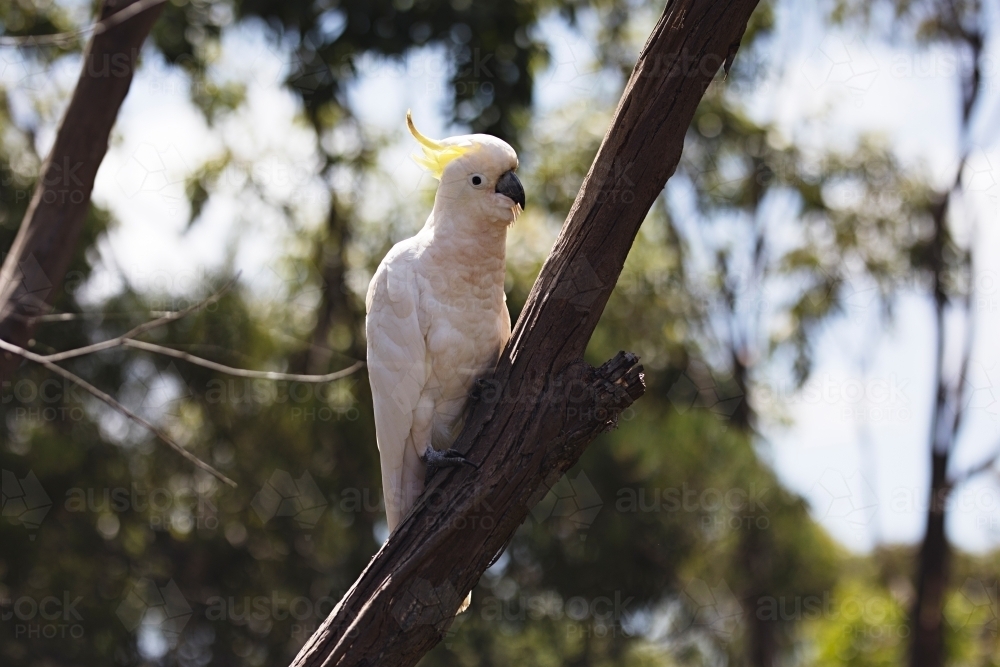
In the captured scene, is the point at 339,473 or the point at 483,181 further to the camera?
the point at 339,473

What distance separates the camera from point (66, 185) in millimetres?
2879

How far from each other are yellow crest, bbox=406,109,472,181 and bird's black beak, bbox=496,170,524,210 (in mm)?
123

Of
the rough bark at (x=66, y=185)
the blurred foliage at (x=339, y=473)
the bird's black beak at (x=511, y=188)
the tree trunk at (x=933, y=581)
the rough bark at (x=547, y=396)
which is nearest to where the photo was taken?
the rough bark at (x=547, y=396)

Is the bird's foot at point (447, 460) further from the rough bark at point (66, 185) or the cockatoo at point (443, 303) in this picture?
the rough bark at point (66, 185)

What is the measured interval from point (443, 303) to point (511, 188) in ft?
1.14

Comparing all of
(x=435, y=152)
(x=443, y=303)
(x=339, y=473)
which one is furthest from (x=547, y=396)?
(x=339, y=473)

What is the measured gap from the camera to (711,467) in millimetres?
6121

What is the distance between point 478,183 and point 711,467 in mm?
4292

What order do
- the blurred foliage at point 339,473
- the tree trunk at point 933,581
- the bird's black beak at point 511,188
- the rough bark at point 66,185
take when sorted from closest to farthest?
the bird's black beak at point 511,188, the rough bark at point 66,185, the blurred foliage at point 339,473, the tree trunk at point 933,581

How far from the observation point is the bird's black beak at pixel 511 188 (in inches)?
90.6

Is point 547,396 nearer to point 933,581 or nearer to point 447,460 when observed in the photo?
point 447,460

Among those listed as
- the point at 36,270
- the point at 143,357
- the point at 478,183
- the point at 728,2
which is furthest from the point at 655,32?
the point at 143,357

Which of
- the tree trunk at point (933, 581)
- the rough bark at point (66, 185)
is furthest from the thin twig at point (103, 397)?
the tree trunk at point (933, 581)

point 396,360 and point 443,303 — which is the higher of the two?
point 443,303
